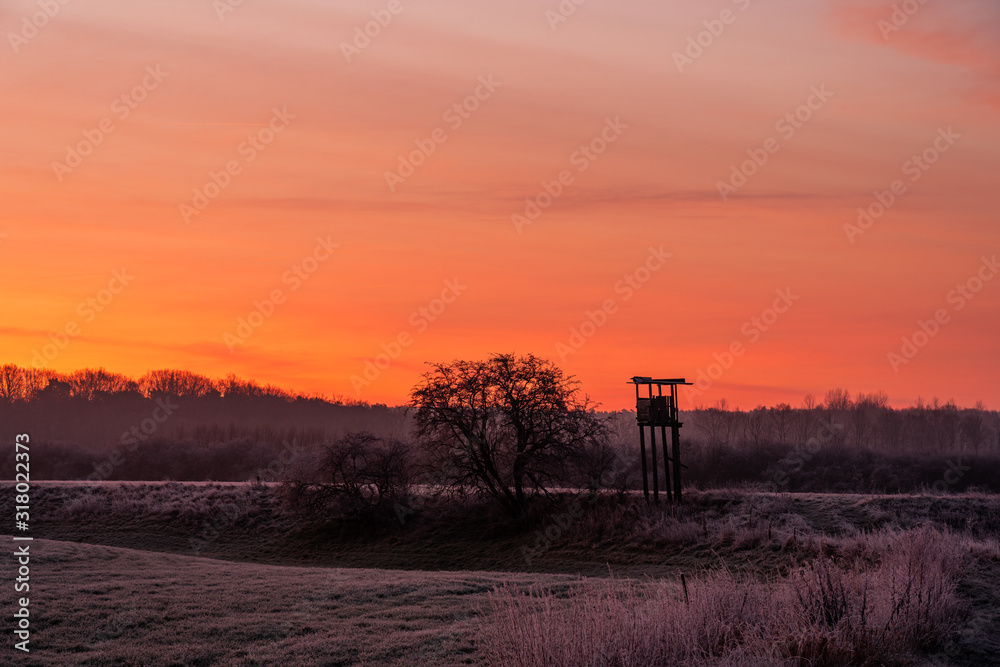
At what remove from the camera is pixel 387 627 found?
667 inches

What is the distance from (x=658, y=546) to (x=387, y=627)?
59.6ft

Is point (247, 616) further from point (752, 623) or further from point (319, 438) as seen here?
point (319, 438)

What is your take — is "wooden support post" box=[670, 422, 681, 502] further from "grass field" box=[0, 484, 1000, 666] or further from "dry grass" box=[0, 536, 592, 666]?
"dry grass" box=[0, 536, 592, 666]

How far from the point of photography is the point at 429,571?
30.6 metres

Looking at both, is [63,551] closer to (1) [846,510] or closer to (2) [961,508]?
(1) [846,510]

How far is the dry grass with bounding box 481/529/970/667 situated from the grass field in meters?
0.07

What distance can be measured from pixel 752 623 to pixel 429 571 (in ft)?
61.8

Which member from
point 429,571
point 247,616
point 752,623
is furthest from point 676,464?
point 752,623

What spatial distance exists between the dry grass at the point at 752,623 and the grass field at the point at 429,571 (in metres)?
0.07

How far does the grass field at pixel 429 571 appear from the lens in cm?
1461

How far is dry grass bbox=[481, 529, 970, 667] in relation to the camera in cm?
1141

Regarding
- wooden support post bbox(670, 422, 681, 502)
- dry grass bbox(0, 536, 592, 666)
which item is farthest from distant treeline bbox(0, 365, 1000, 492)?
dry grass bbox(0, 536, 592, 666)

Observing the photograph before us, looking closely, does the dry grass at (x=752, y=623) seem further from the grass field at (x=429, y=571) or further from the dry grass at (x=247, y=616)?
the dry grass at (x=247, y=616)

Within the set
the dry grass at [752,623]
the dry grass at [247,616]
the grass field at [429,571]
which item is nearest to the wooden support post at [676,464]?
the grass field at [429,571]
